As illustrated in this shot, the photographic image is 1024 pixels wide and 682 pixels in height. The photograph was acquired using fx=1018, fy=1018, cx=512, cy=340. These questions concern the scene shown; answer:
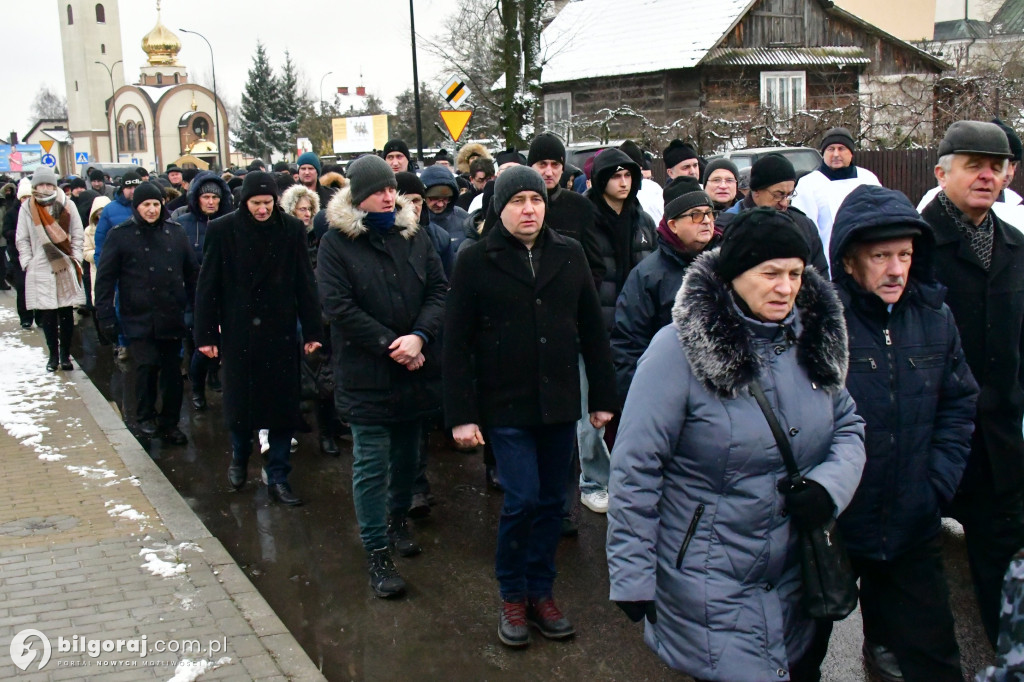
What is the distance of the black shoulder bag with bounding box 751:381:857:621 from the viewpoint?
304 centimetres

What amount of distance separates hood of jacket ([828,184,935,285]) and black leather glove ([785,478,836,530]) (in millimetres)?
929

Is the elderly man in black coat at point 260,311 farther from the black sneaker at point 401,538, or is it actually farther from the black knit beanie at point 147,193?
the black knit beanie at point 147,193

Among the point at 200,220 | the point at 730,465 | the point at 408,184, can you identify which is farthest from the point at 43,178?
the point at 730,465

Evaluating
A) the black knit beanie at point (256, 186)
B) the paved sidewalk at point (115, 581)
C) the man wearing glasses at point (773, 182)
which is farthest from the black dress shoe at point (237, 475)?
the man wearing glasses at point (773, 182)

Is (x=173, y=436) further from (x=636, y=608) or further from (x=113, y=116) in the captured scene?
(x=113, y=116)

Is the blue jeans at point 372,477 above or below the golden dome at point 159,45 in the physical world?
below

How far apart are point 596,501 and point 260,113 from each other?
246ft

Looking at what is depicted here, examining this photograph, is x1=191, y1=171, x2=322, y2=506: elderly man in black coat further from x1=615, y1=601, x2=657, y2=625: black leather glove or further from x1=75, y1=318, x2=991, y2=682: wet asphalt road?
x1=615, y1=601, x2=657, y2=625: black leather glove

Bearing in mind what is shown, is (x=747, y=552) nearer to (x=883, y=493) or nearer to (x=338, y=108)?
(x=883, y=493)

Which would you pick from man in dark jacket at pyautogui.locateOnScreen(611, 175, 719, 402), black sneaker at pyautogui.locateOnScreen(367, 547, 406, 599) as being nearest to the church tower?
black sneaker at pyautogui.locateOnScreen(367, 547, 406, 599)

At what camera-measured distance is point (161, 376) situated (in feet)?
27.8

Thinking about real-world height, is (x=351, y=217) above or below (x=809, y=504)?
above

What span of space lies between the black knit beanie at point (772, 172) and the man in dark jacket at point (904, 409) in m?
2.45

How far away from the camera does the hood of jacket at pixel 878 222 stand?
3.47 metres
